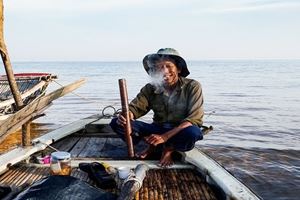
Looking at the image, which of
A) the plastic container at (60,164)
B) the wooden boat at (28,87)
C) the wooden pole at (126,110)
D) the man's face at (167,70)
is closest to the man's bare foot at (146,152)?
the wooden pole at (126,110)

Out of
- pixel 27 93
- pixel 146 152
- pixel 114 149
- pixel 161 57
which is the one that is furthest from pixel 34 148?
pixel 27 93

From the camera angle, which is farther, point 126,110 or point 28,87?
point 28,87

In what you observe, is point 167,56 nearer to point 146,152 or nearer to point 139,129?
point 139,129

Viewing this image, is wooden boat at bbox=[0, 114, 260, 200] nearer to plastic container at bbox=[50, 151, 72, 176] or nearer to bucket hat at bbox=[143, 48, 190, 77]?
plastic container at bbox=[50, 151, 72, 176]

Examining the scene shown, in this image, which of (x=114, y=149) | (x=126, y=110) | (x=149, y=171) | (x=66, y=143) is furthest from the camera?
(x=66, y=143)

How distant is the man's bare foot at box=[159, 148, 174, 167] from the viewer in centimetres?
454

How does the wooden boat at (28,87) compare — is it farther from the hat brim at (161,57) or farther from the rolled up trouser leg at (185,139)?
the rolled up trouser leg at (185,139)

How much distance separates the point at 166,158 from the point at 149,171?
0.31 metres

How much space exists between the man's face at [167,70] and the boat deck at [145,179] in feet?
3.76

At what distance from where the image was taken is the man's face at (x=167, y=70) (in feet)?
16.0

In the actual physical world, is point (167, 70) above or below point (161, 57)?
below

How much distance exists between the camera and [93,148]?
19.0 ft

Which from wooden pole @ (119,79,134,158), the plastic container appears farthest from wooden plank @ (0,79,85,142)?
wooden pole @ (119,79,134,158)

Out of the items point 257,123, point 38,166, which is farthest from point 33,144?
point 257,123
